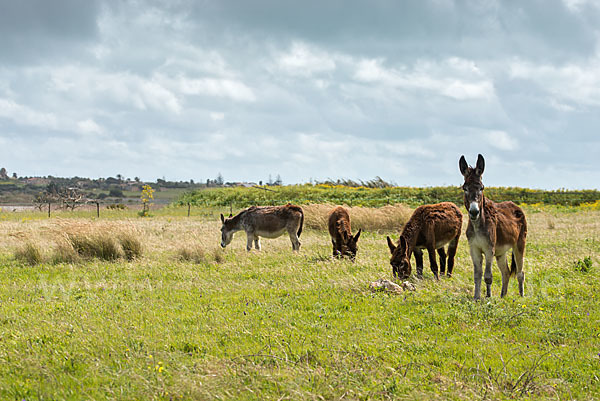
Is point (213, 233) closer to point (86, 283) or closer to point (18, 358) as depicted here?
point (86, 283)

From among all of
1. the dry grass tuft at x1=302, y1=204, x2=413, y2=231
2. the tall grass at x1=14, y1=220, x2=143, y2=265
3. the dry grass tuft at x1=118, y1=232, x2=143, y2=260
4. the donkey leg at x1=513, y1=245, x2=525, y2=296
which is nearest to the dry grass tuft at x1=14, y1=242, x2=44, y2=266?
the tall grass at x1=14, y1=220, x2=143, y2=265

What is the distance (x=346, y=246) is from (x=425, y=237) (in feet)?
10.7

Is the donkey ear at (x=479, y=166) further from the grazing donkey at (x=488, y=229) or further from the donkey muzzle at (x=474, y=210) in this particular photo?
the donkey muzzle at (x=474, y=210)

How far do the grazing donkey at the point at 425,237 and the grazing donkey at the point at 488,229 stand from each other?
5.37ft

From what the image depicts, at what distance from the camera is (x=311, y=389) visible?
4.86m

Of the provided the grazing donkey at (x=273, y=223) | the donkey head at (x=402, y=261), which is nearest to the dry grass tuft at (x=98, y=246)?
the grazing donkey at (x=273, y=223)

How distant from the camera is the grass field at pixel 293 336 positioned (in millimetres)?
5023

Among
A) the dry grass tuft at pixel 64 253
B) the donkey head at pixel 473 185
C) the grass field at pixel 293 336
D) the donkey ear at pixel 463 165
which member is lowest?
→ the grass field at pixel 293 336

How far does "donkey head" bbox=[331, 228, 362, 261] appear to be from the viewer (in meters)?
13.1

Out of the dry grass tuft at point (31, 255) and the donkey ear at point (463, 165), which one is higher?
the donkey ear at point (463, 165)

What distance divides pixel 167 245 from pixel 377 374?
12.6 m

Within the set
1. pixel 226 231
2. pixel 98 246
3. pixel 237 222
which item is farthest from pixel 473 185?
pixel 98 246

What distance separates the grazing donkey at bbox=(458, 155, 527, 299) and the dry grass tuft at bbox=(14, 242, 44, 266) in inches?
492

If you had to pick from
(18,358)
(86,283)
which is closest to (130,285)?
(86,283)
